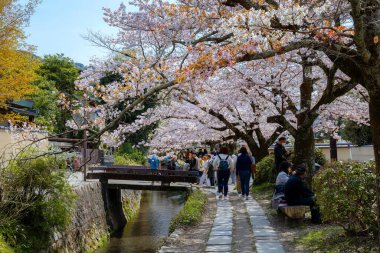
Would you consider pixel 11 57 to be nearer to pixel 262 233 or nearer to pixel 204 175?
pixel 204 175

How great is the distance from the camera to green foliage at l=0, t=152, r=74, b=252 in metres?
8.55

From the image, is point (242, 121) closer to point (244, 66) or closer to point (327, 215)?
point (244, 66)

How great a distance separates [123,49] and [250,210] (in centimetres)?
570

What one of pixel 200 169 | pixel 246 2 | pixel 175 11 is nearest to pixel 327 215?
pixel 246 2

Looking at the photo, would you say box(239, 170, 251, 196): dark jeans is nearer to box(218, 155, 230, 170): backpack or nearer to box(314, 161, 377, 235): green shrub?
box(218, 155, 230, 170): backpack

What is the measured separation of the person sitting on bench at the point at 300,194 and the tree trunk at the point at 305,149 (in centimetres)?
278

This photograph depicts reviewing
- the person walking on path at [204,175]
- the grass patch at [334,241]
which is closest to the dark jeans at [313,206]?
the grass patch at [334,241]

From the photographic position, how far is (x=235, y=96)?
50.2 feet

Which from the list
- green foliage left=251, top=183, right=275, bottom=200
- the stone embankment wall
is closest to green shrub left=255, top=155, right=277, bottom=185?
green foliage left=251, top=183, right=275, bottom=200

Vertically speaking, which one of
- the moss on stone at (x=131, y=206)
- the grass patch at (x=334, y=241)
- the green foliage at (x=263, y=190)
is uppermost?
the green foliage at (x=263, y=190)

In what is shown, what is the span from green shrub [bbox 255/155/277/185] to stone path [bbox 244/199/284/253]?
428 cm

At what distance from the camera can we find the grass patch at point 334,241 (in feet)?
20.9

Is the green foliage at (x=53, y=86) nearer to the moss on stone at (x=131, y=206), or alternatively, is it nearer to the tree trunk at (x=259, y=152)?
the moss on stone at (x=131, y=206)

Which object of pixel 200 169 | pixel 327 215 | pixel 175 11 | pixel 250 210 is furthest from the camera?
pixel 200 169
